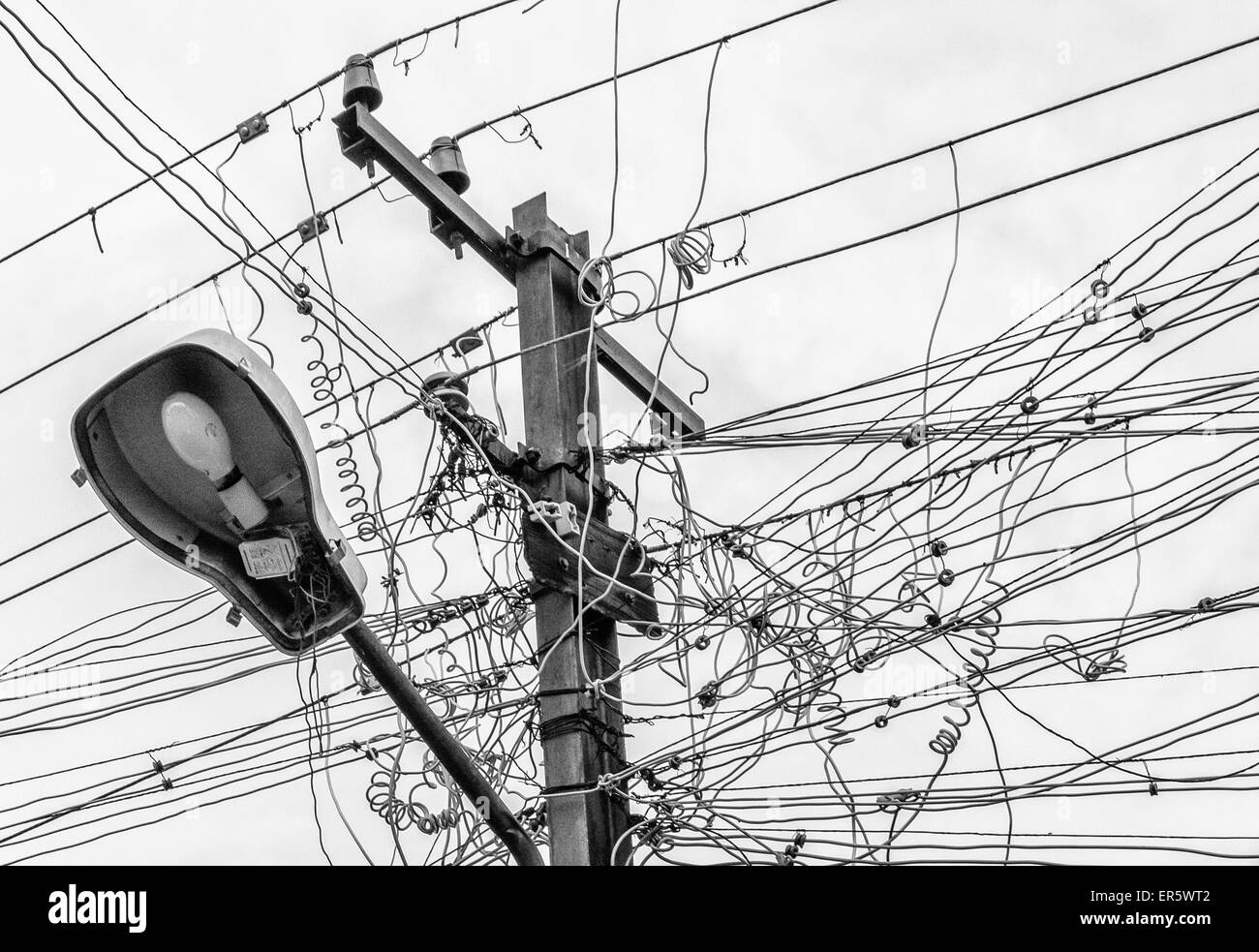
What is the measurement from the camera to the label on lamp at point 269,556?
9.48ft

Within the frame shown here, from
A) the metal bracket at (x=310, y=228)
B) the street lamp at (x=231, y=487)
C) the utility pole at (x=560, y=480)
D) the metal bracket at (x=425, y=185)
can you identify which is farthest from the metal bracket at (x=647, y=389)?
the street lamp at (x=231, y=487)

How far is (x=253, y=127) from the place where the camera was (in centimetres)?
443

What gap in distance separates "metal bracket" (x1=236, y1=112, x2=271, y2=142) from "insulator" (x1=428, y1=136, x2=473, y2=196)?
0.64 metres

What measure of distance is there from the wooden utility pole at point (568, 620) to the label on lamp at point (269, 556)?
54.7 inches

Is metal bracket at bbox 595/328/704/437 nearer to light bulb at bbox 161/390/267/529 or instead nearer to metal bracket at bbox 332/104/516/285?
metal bracket at bbox 332/104/516/285

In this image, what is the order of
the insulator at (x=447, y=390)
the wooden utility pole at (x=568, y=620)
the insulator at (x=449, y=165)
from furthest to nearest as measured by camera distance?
1. the insulator at (x=449, y=165)
2. the insulator at (x=447, y=390)
3. the wooden utility pole at (x=568, y=620)

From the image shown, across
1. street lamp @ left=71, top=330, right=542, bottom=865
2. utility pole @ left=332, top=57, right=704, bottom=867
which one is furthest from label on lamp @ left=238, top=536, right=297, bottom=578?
utility pole @ left=332, top=57, right=704, bottom=867

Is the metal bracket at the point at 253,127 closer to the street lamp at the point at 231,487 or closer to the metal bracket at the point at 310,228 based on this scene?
the metal bracket at the point at 310,228

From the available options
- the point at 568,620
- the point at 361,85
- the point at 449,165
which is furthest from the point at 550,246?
the point at 568,620

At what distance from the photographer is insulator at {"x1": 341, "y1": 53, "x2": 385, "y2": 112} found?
450cm

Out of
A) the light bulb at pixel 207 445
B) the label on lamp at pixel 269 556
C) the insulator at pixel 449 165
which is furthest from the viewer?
the insulator at pixel 449 165
